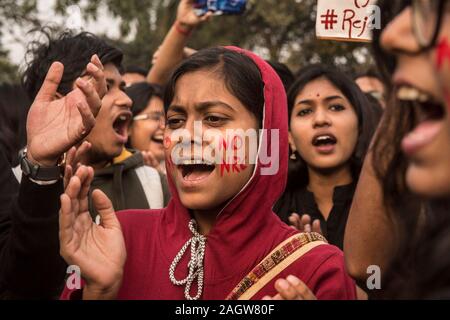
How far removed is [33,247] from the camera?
2521 millimetres

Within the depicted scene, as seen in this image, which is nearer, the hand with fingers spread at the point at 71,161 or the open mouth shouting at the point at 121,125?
the hand with fingers spread at the point at 71,161

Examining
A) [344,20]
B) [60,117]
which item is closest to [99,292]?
[60,117]

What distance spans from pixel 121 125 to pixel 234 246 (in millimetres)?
1522

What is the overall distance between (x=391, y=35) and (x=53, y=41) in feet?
8.13

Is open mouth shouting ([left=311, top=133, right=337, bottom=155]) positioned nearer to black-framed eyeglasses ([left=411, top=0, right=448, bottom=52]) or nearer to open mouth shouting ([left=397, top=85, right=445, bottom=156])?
open mouth shouting ([left=397, top=85, right=445, bottom=156])

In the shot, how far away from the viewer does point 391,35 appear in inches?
63.4

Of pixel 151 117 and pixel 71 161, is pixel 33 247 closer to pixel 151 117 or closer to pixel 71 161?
pixel 71 161

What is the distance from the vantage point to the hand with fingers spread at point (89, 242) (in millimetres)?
2188

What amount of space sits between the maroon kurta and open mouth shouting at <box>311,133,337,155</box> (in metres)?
1.27

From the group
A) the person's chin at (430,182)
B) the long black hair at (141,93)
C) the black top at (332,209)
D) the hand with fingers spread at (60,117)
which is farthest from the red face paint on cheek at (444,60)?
the long black hair at (141,93)

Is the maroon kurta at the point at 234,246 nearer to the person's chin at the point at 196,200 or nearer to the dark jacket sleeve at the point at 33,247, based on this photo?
the person's chin at the point at 196,200

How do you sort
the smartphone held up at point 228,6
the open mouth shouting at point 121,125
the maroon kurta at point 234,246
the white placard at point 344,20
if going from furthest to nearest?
1. the smartphone held up at point 228,6
2. the open mouth shouting at point 121,125
3. the white placard at point 344,20
4. the maroon kurta at point 234,246

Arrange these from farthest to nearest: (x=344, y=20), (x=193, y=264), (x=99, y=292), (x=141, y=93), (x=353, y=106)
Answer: (x=141, y=93) < (x=353, y=106) < (x=344, y=20) < (x=193, y=264) < (x=99, y=292)

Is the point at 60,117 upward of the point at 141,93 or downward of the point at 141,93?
downward
